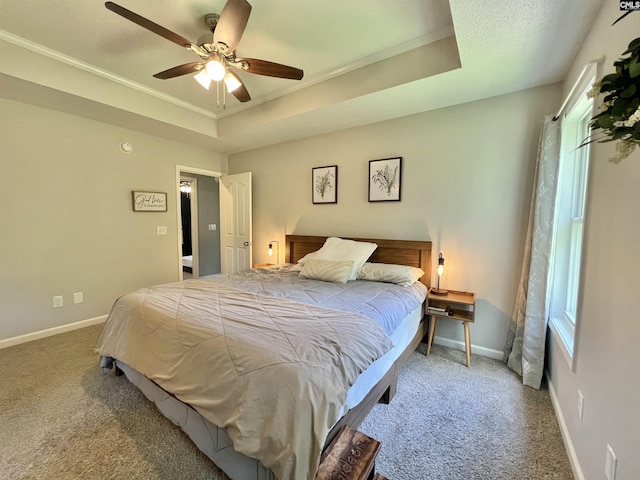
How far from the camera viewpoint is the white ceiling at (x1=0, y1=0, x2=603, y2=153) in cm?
179

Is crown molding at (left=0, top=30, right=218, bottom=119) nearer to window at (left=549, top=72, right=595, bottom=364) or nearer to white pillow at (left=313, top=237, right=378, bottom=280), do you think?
white pillow at (left=313, top=237, right=378, bottom=280)

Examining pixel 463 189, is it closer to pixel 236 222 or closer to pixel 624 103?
pixel 624 103

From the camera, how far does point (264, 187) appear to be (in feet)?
14.0

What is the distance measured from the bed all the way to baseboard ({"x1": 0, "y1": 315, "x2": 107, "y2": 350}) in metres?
1.52

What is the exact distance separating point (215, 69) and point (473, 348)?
331 centimetres

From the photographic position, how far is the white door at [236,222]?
431cm

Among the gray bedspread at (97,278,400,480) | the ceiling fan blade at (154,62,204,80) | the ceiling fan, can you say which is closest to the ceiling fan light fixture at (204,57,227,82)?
the ceiling fan

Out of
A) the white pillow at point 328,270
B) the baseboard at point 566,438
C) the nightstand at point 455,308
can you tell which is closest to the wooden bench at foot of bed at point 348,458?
the baseboard at point 566,438

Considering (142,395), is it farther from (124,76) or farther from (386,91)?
(386,91)

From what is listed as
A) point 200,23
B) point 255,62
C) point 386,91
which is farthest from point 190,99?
point 386,91

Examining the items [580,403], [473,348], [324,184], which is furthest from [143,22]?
[473,348]

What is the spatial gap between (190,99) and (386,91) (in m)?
2.32

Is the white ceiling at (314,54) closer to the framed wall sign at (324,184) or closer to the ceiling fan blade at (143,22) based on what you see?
the ceiling fan blade at (143,22)

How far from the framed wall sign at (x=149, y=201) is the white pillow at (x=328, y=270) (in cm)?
247
